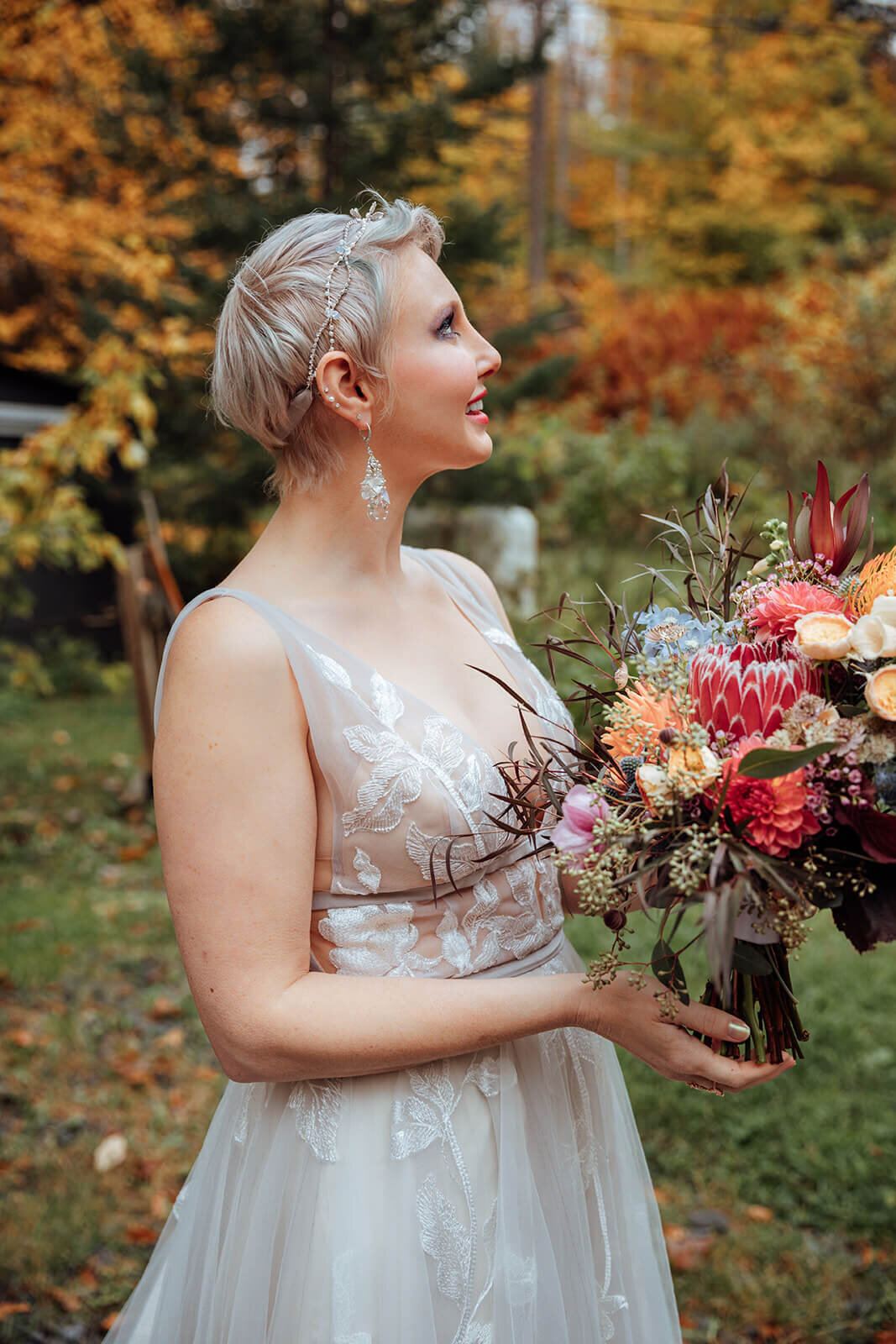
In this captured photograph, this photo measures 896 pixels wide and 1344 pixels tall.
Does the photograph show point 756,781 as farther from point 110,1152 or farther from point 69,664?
point 69,664

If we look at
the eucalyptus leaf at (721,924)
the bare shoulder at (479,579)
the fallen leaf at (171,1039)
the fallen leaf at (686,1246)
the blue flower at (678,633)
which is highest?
the blue flower at (678,633)

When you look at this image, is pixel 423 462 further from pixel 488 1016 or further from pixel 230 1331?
pixel 230 1331

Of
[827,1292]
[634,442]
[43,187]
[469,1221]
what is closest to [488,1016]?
[469,1221]

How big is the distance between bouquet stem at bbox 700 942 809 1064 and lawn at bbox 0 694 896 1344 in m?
0.55

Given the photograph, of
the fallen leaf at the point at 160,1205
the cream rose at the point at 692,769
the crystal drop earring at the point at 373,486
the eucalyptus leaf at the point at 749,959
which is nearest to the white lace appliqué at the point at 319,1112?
the eucalyptus leaf at the point at 749,959

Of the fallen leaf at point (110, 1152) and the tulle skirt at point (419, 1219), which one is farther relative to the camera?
the fallen leaf at point (110, 1152)

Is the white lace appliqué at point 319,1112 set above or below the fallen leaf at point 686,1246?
above

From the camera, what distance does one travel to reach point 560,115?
2922 cm

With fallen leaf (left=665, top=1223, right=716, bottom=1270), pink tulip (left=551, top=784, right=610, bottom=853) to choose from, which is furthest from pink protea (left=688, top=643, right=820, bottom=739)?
fallen leaf (left=665, top=1223, right=716, bottom=1270)

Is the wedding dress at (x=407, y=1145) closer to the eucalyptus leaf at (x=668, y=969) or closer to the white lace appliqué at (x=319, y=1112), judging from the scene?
the white lace appliqué at (x=319, y=1112)

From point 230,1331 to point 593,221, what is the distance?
25415 millimetres

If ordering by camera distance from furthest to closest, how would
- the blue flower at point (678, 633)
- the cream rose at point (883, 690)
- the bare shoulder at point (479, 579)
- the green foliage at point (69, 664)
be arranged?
the green foliage at point (69, 664), the bare shoulder at point (479, 579), the blue flower at point (678, 633), the cream rose at point (883, 690)

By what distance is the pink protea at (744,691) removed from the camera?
1.30 m

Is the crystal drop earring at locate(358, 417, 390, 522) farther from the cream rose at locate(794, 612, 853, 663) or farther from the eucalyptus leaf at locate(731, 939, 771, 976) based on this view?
the eucalyptus leaf at locate(731, 939, 771, 976)
